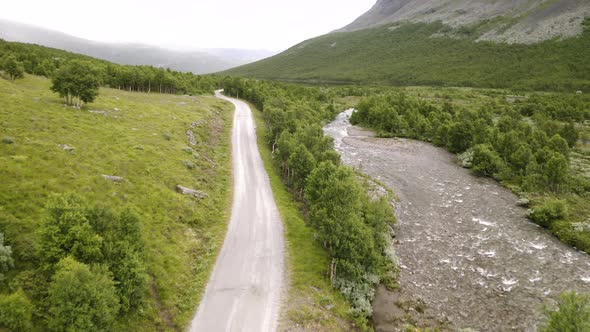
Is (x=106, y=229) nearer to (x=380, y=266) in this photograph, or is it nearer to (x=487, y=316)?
(x=380, y=266)

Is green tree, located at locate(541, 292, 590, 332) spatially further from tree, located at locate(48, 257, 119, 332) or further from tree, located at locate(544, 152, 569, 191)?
tree, located at locate(544, 152, 569, 191)

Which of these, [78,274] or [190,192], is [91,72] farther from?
[78,274]

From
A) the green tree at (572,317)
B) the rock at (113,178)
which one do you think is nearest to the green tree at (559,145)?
the green tree at (572,317)

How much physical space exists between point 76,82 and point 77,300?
5210 centimetres

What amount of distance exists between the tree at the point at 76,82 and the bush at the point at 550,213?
250 ft

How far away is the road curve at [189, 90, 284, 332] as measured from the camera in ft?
87.0

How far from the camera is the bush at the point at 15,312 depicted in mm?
18562

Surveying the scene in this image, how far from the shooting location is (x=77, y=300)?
18938 millimetres

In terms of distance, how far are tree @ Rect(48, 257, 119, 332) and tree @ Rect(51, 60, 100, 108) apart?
48071 mm

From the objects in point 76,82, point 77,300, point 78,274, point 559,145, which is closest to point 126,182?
point 78,274

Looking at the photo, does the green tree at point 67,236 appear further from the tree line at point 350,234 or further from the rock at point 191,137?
the rock at point 191,137

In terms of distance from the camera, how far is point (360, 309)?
2998 cm

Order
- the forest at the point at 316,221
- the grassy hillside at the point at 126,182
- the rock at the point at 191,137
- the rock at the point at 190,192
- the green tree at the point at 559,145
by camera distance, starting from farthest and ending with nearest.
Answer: the green tree at the point at 559,145, the rock at the point at 191,137, the rock at the point at 190,192, the grassy hillside at the point at 126,182, the forest at the point at 316,221

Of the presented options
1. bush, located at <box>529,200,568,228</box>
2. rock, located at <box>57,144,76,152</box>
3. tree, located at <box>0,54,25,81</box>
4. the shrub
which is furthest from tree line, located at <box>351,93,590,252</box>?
tree, located at <box>0,54,25,81</box>
